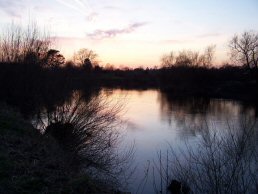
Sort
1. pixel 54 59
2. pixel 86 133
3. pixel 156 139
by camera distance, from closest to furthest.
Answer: pixel 86 133, pixel 54 59, pixel 156 139

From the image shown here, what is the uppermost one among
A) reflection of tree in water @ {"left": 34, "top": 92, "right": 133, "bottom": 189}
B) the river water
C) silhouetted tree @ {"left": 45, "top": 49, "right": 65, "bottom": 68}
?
silhouetted tree @ {"left": 45, "top": 49, "right": 65, "bottom": 68}

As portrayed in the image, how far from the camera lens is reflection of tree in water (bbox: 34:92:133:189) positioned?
11.2 metres

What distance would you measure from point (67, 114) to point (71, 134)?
0.95 meters

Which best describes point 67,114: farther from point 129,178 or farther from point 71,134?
point 129,178

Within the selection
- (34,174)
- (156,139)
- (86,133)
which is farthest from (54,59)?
(34,174)

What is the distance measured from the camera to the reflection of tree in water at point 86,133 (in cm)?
1125

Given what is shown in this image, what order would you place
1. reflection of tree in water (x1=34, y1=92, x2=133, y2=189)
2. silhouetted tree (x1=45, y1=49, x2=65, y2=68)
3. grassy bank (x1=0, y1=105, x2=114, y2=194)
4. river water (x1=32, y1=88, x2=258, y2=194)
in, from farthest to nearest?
1. silhouetted tree (x1=45, y1=49, x2=65, y2=68)
2. reflection of tree in water (x1=34, y1=92, x2=133, y2=189)
3. river water (x1=32, y1=88, x2=258, y2=194)
4. grassy bank (x1=0, y1=105, x2=114, y2=194)

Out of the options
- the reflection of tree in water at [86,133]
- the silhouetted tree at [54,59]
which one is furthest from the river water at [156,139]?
the silhouetted tree at [54,59]

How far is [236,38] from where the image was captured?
58.2 metres

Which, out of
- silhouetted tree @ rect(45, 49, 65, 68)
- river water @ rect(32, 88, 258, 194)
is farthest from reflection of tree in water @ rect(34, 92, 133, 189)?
silhouetted tree @ rect(45, 49, 65, 68)

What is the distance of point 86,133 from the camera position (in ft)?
40.6

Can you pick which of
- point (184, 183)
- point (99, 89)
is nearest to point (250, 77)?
point (99, 89)

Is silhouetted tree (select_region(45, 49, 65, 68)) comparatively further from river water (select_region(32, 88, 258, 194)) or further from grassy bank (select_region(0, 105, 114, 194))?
grassy bank (select_region(0, 105, 114, 194))

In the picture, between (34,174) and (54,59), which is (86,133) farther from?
(34,174)
